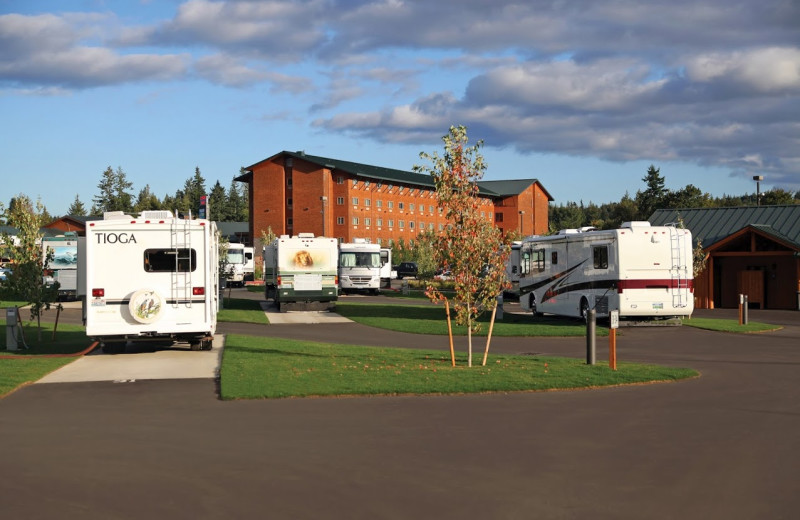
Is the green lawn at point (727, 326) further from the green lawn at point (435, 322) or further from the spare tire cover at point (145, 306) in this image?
the spare tire cover at point (145, 306)

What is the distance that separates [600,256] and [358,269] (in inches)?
911

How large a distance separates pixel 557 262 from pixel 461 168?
1473 centimetres

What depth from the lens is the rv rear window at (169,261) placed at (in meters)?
18.7

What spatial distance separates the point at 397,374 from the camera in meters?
15.6

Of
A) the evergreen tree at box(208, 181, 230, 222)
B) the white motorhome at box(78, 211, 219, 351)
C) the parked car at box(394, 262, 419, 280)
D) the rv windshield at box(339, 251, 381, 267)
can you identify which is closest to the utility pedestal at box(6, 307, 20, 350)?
the white motorhome at box(78, 211, 219, 351)

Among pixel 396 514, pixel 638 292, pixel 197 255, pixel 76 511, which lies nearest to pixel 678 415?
pixel 396 514

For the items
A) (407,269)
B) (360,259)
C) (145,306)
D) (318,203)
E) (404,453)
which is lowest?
(404,453)

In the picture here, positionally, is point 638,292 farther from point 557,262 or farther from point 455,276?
point 455,276

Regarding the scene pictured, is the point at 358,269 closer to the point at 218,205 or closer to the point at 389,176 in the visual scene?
the point at 389,176

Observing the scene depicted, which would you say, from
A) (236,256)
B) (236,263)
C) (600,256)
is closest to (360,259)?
(236,263)

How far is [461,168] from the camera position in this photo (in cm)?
1684

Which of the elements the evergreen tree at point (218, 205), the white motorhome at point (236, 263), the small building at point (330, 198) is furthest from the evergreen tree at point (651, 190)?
the evergreen tree at point (218, 205)

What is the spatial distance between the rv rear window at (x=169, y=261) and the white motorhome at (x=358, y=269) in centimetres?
3079

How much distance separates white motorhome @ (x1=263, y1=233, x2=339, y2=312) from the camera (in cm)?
3544
